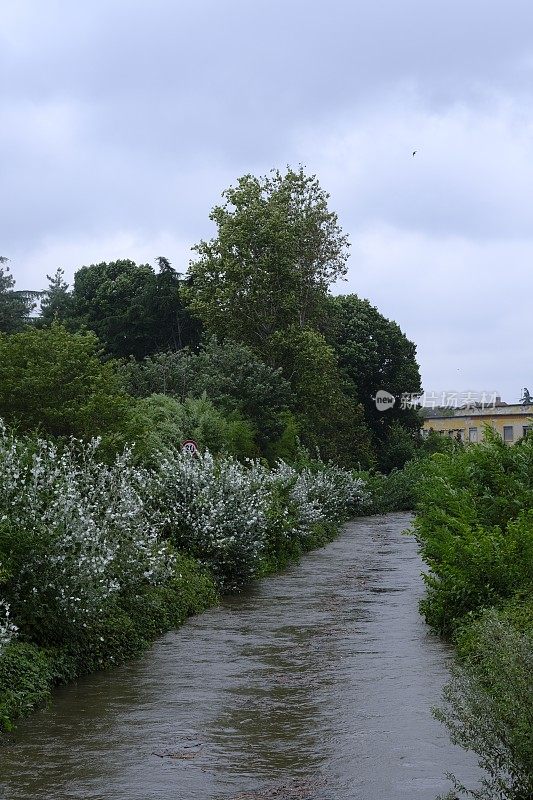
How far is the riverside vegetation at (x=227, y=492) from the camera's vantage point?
9406 mm

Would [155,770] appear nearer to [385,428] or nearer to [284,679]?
[284,679]

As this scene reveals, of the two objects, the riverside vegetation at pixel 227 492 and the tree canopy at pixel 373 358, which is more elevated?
the tree canopy at pixel 373 358

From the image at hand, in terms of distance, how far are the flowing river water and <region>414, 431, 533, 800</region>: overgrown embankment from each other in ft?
1.76

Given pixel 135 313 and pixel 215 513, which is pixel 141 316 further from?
pixel 215 513

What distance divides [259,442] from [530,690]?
33065 mm

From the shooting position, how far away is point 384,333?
59.8m

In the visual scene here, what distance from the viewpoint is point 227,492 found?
57.5 ft

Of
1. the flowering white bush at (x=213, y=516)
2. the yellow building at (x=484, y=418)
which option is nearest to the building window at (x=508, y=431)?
the yellow building at (x=484, y=418)

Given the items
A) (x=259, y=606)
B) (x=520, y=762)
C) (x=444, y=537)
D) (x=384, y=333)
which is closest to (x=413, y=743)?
(x=520, y=762)

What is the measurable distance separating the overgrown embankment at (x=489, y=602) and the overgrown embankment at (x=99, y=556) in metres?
3.39

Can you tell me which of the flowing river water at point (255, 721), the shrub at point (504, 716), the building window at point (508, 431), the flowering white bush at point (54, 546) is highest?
the building window at point (508, 431)

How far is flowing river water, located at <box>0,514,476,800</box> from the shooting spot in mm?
6934

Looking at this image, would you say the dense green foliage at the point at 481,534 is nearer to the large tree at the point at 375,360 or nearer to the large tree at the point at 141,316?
the large tree at the point at 141,316

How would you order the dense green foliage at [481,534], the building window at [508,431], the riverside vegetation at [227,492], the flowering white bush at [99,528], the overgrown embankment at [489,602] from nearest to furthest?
the overgrown embankment at [489,602] → the riverside vegetation at [227,492] → the flowering white bush at [99,528] → the dense green foliage at [481,534] → the building window at [508,431]
